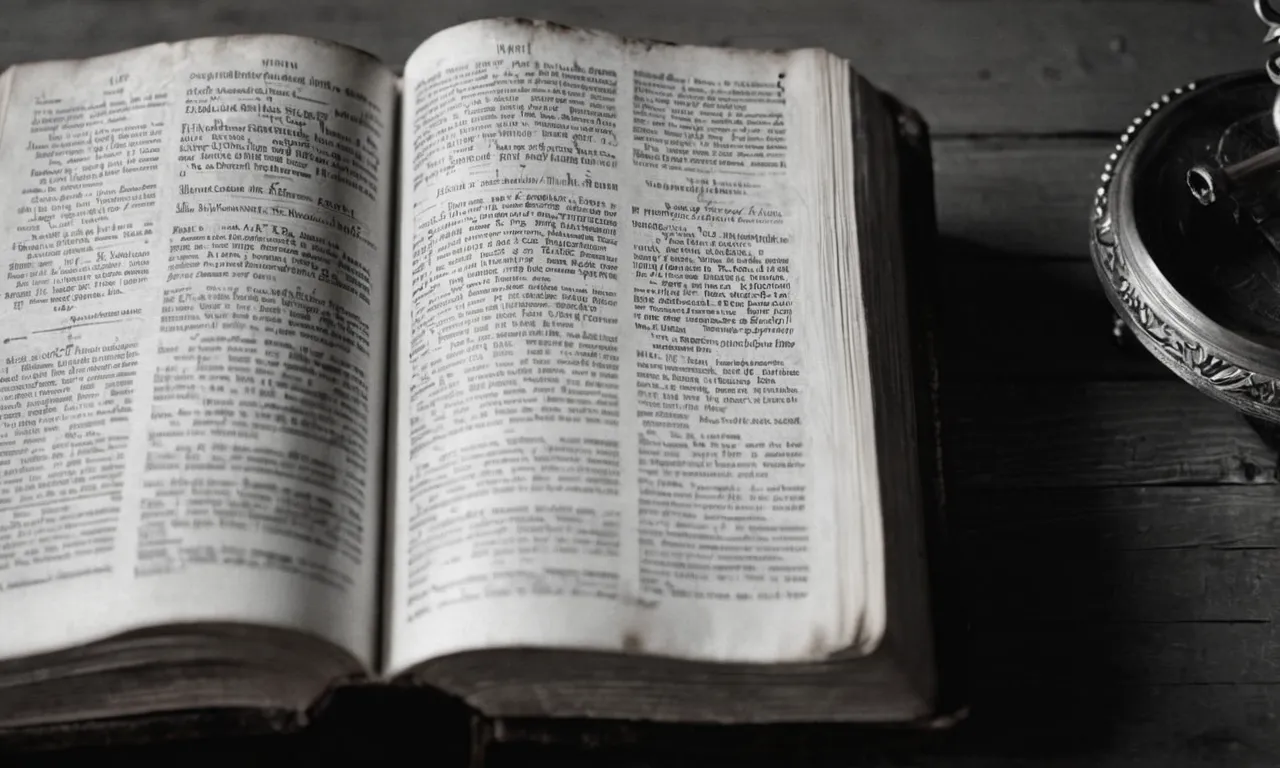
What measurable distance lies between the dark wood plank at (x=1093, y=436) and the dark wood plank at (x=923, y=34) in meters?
0.24

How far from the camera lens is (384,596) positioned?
0.79 meters

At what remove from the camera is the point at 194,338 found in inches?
31.6

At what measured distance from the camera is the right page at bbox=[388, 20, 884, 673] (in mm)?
758

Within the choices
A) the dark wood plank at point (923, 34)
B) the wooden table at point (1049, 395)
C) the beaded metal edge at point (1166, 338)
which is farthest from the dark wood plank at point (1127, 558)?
the dark wood plank at point (923, 34)

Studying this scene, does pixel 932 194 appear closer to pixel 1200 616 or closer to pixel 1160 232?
pixel 1160 232

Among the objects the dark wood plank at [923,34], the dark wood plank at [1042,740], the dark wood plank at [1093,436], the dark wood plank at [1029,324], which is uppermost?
the dark wood plank at [923,34]

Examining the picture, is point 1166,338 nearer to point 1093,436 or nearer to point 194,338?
point 1093,436

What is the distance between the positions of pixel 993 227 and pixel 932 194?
13 cm

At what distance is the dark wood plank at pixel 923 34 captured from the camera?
108 cm

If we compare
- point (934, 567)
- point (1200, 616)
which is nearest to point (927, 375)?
point (934, 567)

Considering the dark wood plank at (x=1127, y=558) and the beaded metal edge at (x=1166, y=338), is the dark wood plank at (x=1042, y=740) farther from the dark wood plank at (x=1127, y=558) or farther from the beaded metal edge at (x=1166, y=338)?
the beaded metal edge at (x=1166, y=338)

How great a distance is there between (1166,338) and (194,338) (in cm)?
60

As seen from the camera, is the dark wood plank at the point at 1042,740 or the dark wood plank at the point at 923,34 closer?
the dark wood plank at the point at 1042,740

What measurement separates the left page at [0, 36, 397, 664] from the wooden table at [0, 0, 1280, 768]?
16cm
